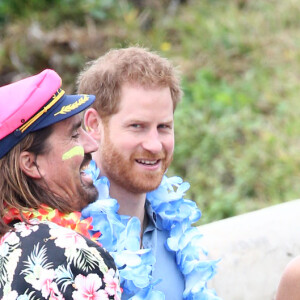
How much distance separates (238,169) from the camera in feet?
19.4

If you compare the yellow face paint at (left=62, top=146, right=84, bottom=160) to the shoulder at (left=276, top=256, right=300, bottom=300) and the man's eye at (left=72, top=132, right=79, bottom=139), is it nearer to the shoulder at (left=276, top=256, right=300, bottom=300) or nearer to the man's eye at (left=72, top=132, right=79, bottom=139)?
the man's eye at (left=72, top=132, right=79, bottom=139)

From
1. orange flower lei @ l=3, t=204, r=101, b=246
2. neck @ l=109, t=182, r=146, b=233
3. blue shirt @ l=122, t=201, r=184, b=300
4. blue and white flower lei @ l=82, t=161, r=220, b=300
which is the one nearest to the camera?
orange flower lei @ l=3, t=204, r=101, b=246

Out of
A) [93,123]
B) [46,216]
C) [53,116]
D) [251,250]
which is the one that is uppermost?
[53,116]

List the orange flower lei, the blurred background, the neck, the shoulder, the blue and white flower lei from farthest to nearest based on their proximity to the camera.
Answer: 1. the blurred background
2. the neck
3. the blue and white flower lei
4. the shoulder
5. the orange flower lei

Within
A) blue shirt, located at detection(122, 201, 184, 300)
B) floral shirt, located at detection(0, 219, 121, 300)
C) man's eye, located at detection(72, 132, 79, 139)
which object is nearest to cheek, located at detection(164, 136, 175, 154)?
blue shirt, located at detection(122, 201, 184, 300)

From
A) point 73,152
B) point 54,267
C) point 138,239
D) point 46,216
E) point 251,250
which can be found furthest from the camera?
point 251,250

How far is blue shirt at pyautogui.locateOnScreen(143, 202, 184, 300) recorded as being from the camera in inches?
108

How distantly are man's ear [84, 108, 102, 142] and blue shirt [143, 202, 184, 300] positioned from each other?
0.41 metres

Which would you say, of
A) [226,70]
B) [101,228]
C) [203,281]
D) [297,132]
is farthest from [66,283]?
[226,70]

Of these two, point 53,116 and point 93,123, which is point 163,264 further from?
point 53,116

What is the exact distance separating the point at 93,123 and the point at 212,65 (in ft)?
14.7

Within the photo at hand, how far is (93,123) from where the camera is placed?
2924 millimetres

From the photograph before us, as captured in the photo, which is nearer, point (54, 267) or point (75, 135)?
point (54, 267)

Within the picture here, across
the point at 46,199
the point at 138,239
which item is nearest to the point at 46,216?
the point at 46,199
